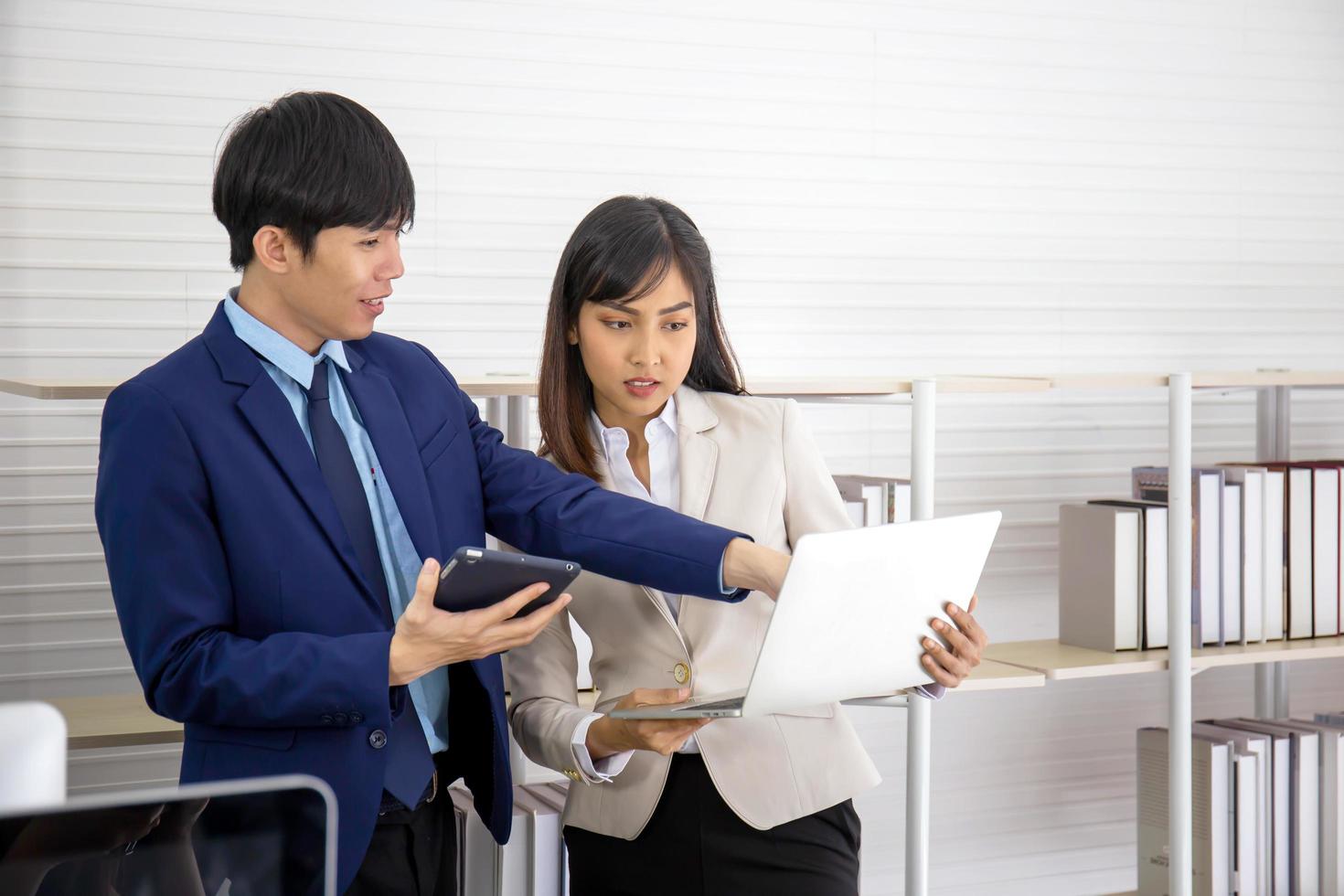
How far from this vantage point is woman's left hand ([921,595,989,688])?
1.48 m

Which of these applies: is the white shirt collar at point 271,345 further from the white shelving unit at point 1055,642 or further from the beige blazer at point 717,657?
the white shelving unit at point 1055,642

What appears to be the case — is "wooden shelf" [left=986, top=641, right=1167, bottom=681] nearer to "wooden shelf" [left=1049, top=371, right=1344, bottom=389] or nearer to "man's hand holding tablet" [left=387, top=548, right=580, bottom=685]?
"wooden shelf" [left=1049, top=371, right=1344, bottom=389]

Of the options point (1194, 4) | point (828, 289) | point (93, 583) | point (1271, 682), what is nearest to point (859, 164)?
point (828, 289)

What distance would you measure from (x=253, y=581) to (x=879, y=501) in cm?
142

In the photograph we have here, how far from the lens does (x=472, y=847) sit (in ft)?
7.04

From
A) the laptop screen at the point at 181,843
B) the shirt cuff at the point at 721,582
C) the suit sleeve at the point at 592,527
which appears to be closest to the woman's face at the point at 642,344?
the suit sleeve at the point at 592,527

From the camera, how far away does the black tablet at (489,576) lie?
1.15 m

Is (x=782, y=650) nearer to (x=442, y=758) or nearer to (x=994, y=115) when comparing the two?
(x=442, y=758)

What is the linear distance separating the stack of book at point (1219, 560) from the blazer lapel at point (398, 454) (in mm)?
1648

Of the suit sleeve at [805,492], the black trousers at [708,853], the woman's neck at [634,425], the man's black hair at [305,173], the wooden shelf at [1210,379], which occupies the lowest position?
the black trousers at [708,853]

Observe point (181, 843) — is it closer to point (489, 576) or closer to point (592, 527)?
point (489, 576)

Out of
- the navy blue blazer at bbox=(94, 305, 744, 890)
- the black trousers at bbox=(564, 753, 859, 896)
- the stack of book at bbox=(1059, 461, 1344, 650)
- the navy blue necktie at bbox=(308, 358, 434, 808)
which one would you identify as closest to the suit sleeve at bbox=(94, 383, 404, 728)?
the navy blue blazer at bbox=(94, 305, 744, 890)

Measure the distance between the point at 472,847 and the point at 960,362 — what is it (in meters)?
1.59

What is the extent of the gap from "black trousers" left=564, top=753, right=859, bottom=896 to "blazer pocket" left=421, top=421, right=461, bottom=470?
0.48 m
